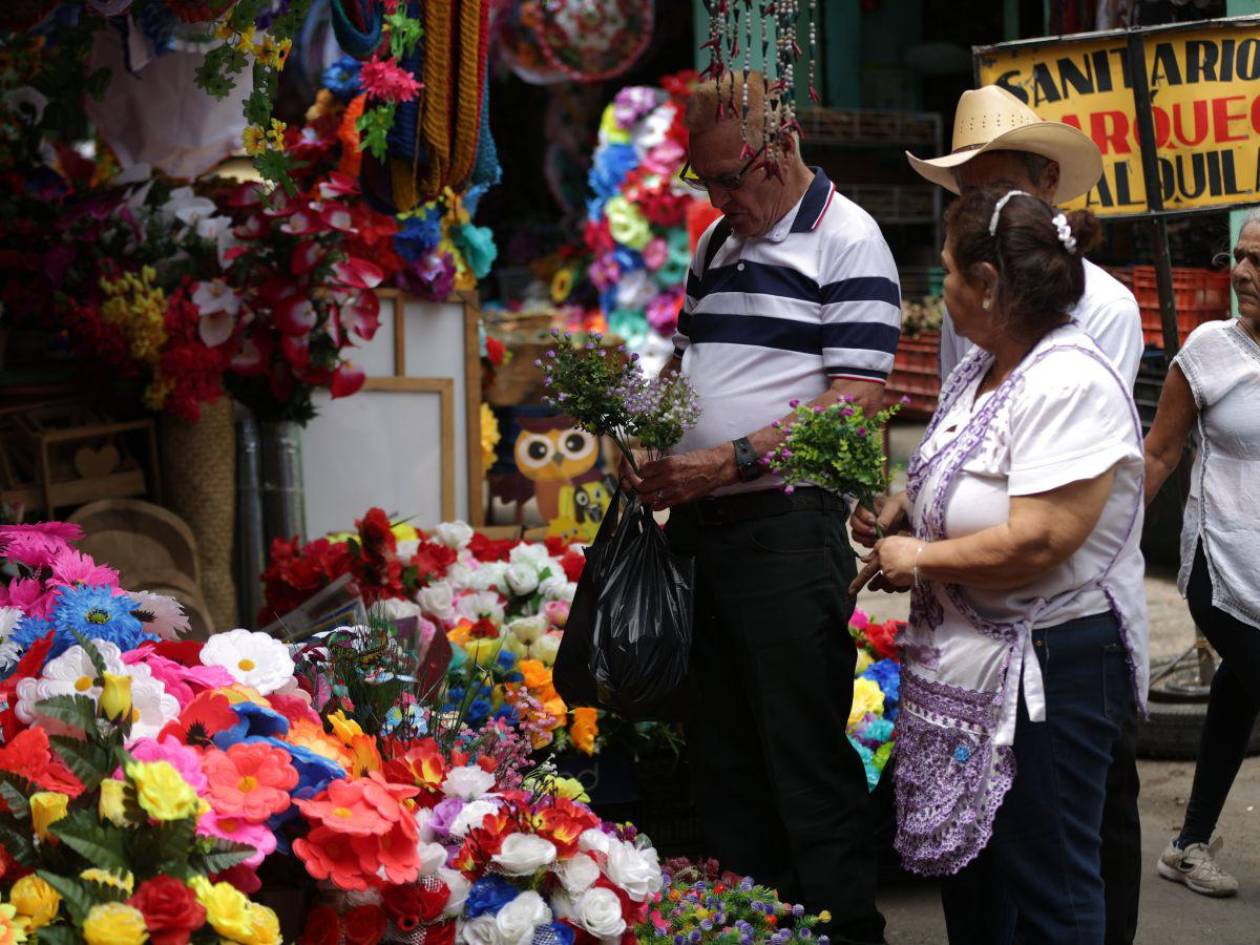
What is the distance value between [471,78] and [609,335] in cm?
516

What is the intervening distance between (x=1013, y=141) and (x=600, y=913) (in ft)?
5.55

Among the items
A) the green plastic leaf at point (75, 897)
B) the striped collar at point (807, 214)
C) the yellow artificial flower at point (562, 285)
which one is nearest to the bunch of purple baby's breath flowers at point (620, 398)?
the striped collar at point (807, 214)

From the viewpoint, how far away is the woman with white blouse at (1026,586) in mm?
2420

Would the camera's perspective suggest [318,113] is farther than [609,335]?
No

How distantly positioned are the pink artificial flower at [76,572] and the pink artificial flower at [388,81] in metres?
1.58

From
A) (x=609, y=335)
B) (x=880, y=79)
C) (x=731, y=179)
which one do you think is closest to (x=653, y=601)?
(x=731, y=179)

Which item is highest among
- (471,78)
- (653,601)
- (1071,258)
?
(471,78)

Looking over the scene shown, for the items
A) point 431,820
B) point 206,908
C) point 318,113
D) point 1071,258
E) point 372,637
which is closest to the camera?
point 206,908

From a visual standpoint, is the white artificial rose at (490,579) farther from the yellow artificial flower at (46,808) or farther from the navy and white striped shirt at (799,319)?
the yellow artificial flower at (46,808)

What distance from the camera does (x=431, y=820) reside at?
227 cm

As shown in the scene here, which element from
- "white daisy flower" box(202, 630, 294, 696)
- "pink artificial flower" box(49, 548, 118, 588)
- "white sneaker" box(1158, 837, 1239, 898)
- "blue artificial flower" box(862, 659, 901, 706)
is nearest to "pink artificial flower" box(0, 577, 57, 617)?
"pink artificial flower" box(49, 548, 118, 588)

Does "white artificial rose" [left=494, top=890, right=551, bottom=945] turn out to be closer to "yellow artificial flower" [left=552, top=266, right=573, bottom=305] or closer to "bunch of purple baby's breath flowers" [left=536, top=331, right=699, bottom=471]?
"bunch of purple baby's breath flowers" [left=536, top=331, right=699, bottom=471]

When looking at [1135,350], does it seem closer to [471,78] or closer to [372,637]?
[372,637]

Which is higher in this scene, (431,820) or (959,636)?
(959,636)
